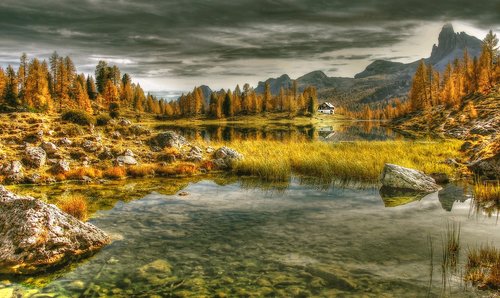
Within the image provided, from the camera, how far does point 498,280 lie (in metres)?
9.39

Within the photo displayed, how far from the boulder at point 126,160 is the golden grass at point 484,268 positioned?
2523 centimetres

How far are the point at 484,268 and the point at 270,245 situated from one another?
21.9 feet

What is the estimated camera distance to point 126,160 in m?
30.2

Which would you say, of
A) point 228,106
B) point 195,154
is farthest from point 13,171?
point 228,106

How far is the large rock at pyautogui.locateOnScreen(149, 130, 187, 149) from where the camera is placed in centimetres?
3497

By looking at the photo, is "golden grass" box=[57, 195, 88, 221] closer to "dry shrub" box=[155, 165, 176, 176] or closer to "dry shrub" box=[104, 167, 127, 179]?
"dry shrub" box=[104, 167, 127, 179]

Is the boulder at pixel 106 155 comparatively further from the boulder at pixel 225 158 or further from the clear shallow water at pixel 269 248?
the clear shallow water at pixel 269 248

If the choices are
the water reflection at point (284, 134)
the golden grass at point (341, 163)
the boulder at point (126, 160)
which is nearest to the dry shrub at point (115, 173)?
the boulder at point (126, 160)

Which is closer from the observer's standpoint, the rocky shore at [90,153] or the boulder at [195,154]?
the rocky shore at [90,153]

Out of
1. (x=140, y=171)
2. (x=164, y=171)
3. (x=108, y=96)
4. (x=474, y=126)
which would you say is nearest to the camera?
(x=140, y=171)

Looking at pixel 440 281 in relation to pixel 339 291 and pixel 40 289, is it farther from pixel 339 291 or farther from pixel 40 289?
pixel 40 289

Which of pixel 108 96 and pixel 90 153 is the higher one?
pixel 108 96

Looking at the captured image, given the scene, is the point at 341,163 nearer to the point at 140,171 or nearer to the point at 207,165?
the point at 207,165

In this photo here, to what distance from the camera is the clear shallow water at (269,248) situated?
1013cm
